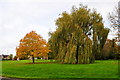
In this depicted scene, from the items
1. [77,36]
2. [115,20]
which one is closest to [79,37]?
[77,36]

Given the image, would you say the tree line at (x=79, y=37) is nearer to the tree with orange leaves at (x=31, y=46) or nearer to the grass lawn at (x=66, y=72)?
the grass lawn at (x=66, y=72)

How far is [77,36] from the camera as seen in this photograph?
74.5 ft

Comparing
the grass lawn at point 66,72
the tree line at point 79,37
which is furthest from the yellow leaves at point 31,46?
the grass lawn at point 66,72

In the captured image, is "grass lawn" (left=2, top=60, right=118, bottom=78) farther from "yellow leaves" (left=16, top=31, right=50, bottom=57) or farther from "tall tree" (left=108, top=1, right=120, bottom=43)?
"yellow leaves" (left=16, top=31, right=50, bottom=57)

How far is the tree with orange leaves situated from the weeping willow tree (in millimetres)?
6531

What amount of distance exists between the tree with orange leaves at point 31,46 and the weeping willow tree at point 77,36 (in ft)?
21.4

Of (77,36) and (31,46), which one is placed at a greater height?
(77,36)

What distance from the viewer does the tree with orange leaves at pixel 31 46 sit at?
31.2 meters

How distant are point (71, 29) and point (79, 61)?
15.2 ft

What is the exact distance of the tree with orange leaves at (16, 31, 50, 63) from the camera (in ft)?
102

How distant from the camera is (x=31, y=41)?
3134cm

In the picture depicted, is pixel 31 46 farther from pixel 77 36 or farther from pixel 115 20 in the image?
pixel 115 20

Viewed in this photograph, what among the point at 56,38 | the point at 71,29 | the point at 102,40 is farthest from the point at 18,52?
the point at 102,40

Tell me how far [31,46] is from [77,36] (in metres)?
11.6
